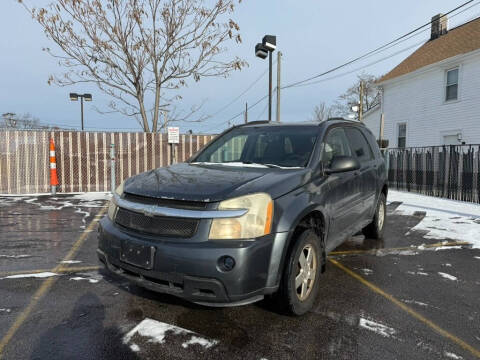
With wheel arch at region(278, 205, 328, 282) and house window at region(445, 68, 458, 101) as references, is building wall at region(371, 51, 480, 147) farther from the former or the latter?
wheel arch at region(278, 205, 328, 282)

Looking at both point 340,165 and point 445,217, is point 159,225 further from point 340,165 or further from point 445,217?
point 445,217

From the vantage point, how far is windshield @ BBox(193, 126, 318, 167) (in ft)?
11.8

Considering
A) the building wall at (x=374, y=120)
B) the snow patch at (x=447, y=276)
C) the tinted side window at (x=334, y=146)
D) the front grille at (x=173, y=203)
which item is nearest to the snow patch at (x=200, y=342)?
the front grille at (x=173, y=203)

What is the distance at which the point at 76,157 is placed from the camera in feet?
36.2

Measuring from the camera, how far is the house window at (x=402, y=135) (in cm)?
1932

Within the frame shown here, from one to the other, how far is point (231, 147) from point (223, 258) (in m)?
2.22

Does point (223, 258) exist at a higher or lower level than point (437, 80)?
lower

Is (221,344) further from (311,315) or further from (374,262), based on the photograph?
(374,262)

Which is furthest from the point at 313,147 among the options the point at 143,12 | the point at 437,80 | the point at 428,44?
the point at 428,44

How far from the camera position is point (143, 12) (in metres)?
11.9

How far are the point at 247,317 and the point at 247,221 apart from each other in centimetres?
99

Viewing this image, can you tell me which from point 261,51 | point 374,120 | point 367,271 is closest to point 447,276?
point 367,271

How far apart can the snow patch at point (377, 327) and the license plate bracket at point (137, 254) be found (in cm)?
182

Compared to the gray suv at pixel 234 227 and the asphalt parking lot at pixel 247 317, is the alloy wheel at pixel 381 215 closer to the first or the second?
the asphalt parking lot at pixel 247 317
